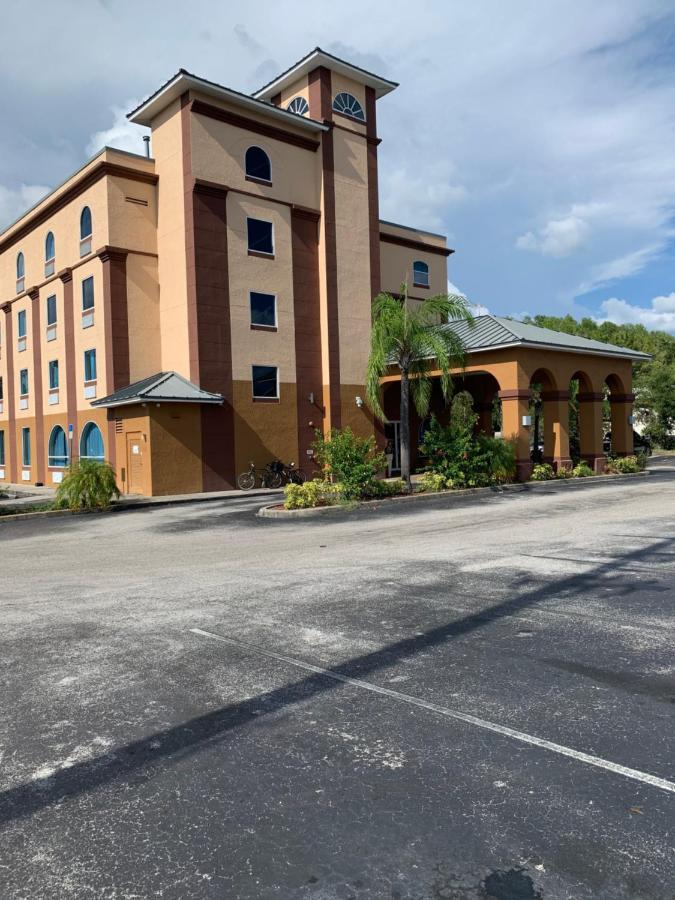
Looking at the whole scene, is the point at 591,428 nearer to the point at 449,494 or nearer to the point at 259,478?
the point at 449,494

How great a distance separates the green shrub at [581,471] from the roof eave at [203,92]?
16.6 m

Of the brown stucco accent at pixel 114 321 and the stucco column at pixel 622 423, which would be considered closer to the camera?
the brown stucco accent at pixel 114 321

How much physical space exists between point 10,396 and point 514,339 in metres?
26.3

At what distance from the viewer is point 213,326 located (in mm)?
25531

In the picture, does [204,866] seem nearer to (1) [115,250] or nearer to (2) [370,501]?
(2) [370,501]

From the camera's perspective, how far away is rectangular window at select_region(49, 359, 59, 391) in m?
31.6

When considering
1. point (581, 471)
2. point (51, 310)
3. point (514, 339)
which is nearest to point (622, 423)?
point (581, 471)

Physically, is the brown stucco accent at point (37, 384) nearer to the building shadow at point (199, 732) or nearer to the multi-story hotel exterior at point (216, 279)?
the multi-story hotel exterior at point (216, 279)

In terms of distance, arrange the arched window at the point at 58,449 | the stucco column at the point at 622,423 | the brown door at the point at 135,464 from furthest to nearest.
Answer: the arched window at the point at 58,449
the stucco column at the point at 622,423
the brown door at the point at 135,464

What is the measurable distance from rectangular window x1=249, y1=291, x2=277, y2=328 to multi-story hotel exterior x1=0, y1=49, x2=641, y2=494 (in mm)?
56

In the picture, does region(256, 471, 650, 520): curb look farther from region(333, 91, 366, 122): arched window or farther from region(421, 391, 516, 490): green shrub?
region(333, 91, 366, 122): arched window

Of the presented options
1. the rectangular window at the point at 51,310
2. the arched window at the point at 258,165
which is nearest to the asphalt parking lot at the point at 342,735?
the arched window at the point at 258,165

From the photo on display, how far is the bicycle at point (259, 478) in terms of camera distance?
85.2 ft

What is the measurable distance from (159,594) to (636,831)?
6344 millimetres
